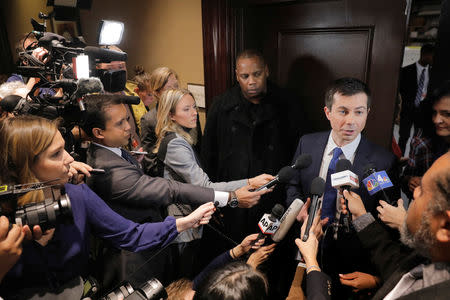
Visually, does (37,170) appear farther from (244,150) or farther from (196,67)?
(196,67)

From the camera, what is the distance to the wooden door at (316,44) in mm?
2080

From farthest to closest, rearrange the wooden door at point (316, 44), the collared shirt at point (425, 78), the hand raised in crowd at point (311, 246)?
1. the collared shirt at point (425, 78)
2. the wooden door at point (316, 44)
3. the hand raised in crowd at point (311, 246)

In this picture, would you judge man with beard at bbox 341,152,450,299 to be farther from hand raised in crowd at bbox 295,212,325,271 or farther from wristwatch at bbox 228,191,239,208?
wristwatch at bbox 228,191,239,208

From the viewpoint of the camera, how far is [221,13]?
2.65 metres

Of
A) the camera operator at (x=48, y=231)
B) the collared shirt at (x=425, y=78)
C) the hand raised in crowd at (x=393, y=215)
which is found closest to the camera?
the camera operator at (x=48, y=231)

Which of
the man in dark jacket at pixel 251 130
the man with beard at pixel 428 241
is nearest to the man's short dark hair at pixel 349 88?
the man in dark jacket at pixel 251 130

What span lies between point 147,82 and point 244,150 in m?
1.69

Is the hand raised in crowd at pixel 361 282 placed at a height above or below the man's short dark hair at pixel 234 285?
below

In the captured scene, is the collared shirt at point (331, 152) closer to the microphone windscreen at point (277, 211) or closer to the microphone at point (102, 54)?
the microphone windscreen at point (277, 211)

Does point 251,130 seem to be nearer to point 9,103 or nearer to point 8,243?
point 9,103

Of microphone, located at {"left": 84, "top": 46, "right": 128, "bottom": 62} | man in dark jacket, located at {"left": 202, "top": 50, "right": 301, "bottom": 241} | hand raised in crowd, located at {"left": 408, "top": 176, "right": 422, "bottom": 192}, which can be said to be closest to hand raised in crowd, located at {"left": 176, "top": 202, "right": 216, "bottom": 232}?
man in dark jacket, located at {"left": 202, "top": 50, "right": 301, "bottom": 241}

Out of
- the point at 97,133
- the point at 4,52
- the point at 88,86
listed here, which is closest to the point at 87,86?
the point at 88,86

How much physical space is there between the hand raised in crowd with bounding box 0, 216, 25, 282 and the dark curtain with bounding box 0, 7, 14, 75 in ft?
21.1

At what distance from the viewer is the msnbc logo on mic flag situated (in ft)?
4.64
